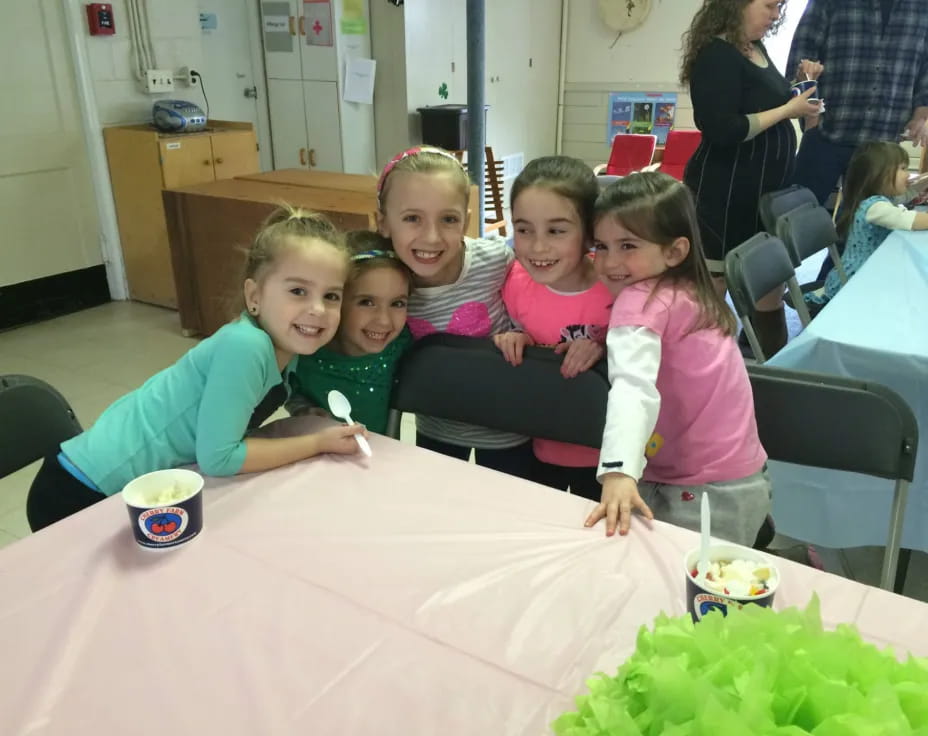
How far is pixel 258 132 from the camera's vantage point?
545 cm

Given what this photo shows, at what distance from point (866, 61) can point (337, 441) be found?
3.09m

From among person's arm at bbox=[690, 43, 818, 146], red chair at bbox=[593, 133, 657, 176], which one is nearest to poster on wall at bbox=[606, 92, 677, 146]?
red chair at bbox=[593, 133, 657, 176]

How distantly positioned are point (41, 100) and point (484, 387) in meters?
3.65

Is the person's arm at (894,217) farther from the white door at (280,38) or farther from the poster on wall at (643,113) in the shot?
the poster on wall at (643,113)

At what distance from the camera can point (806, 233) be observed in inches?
110

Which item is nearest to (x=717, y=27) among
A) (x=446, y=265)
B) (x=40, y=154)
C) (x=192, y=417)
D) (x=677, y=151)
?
(x=446, y=265)

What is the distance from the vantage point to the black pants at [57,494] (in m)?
1.29

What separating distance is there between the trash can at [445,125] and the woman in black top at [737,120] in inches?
101

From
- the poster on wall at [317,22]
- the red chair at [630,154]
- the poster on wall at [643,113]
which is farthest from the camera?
the poster on wall at [643,113]

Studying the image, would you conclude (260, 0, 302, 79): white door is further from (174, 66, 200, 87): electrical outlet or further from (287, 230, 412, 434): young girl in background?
(287, 230, 412, 434): young girl in background

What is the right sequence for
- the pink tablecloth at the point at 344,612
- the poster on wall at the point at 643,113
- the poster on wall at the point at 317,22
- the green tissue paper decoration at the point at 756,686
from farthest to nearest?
the poster on wall at the point at 643,113, the poster on wall at the point at 317,22, the pink tablecloth at the point at 344,612, the green tissue paper decoration at the point at 756,686

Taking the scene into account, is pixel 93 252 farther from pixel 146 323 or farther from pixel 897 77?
pixel 897 77

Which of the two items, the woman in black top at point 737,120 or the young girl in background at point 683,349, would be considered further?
the woman in black top at point 737,120

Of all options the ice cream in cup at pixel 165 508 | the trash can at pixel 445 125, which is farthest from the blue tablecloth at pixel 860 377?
the trash can at pixel 445 125
